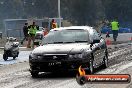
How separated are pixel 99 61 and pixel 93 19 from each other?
75.0 m

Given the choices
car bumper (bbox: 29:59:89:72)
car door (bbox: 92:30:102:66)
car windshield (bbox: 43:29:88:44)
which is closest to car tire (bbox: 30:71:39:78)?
car bumper (bbox: 29:59:89:72)

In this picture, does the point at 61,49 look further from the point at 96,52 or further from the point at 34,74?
the point at 96,52

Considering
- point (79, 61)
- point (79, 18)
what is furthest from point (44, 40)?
point (79, 18)

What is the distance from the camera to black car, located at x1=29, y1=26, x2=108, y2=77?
12.7 metres

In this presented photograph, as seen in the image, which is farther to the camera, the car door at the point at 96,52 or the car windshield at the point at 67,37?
the car windshield at the point at 67,37

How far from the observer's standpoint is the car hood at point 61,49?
12.8 meters

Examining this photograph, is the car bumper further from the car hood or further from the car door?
the car door

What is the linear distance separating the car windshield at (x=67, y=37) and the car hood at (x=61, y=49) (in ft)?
1.92

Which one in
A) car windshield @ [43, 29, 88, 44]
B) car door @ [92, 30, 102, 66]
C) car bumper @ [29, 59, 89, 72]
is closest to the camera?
car bumper @ [29, 59, 89, 72]

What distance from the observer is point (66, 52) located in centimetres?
1270

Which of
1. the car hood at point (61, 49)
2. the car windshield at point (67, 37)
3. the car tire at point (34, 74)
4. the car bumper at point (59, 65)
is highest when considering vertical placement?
the car windshield at point (67, 37)

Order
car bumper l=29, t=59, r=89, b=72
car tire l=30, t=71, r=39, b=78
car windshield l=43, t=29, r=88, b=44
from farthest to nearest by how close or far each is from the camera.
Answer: car windshield l=43, t=29, r=88, b=44
car tire l=30, t=71, r=39, b=78
car bumper l=29, t=59, r=89, b=72

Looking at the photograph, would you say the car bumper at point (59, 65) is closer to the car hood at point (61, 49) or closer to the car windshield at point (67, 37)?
the car hood at point (61, 49)

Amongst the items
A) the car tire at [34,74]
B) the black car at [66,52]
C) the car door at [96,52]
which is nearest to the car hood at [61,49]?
the black car at [66,52]
